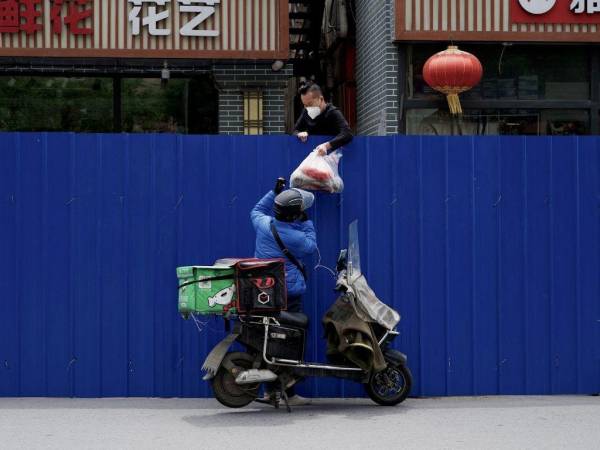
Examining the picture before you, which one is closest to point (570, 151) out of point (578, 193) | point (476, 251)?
point (578, 193)

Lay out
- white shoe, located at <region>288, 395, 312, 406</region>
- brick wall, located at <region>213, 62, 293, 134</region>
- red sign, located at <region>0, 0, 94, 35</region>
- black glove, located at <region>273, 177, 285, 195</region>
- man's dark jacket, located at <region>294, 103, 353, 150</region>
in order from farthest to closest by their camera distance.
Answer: brick wall, located at <region>213, 62, 293, 134</region>
red sign, located at <region>0, 0, 94, 35</region>
man's dark jacket, located at <region>294, 103, 353, 150</region>
white shoe, located at <region>288, 395, 312, 406</region>
black glove, located at <region>273, 177, 285, 195</region>

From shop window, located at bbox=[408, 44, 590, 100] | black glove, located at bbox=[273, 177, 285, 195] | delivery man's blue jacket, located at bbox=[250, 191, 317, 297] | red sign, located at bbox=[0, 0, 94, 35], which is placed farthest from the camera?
red sign, located at bbox=[0, 0, 94, 35]

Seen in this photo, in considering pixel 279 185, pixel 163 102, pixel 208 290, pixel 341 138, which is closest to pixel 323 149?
pixel 341 138

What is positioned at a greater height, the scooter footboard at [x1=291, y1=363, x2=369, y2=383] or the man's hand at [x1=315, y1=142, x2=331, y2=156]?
the man's hand at [x1=315, y1=142, x2=331, y2=156]

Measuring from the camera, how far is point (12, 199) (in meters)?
8.70

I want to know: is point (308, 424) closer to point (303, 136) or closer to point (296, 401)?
point (296, 401)

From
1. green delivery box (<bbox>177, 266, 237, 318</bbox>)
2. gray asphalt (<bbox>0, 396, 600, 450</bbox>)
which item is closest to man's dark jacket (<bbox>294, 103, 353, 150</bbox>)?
green delivery box (<bbox>177, 266, 237, 318</bbox>)

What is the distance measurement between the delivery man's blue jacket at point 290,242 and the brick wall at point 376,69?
5855 mm

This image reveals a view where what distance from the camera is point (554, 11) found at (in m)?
13.9

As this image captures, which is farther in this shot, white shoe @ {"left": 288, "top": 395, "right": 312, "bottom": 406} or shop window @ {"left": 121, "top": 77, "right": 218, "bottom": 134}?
shop window @ {"left": 121, "top": 77, "right": 218, "bottom": 134}

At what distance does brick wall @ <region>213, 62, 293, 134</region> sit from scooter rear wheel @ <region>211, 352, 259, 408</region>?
7.51 m

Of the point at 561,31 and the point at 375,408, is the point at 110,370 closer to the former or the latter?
the point at 375,408

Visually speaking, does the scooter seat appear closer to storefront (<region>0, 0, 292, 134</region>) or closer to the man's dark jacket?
the man's dark jacket

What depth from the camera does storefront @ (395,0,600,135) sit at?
1381cm
